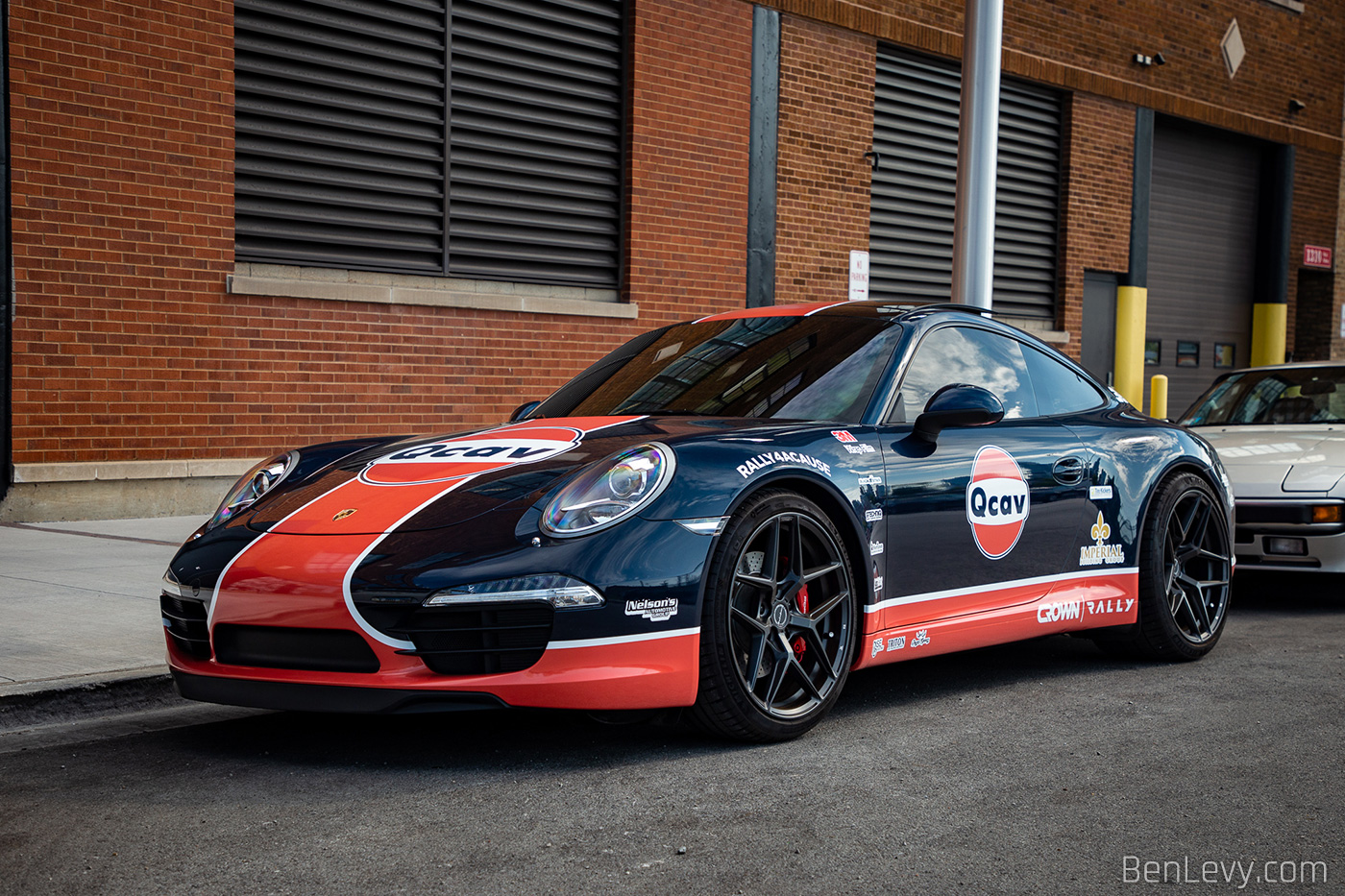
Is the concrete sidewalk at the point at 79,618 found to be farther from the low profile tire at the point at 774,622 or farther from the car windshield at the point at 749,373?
the low profile tire at the point at 774,622

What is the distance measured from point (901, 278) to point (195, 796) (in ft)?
39.3

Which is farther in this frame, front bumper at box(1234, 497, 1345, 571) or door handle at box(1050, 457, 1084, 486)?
front bumper at box(1234, 497, 1345, 571)

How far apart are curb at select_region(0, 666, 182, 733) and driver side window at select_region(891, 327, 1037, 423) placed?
2.66 metres

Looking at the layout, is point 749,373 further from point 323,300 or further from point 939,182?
point 939,182

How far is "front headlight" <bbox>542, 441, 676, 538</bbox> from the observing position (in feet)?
12.4

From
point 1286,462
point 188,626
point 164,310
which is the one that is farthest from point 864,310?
point 164,310

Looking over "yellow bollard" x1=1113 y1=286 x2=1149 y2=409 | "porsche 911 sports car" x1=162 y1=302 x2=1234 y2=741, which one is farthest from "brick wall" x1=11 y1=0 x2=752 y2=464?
"yellow bollard" x1=1113 y1=286 x2=1149 y2=409

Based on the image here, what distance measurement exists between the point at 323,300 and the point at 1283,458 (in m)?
6.40

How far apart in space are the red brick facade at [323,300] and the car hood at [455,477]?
16.8 ft

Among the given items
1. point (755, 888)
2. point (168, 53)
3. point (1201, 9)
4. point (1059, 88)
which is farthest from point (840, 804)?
point (1201, 9)

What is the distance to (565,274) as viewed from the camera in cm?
1174

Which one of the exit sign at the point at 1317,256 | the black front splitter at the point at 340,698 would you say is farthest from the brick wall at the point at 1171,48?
the black front splitter at the point at 340,698

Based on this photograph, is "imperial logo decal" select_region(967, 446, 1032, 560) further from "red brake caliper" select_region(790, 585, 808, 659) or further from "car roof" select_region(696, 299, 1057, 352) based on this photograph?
"red brake caliper" select_region(790, 585, 808, 659)

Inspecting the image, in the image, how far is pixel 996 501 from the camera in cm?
486
